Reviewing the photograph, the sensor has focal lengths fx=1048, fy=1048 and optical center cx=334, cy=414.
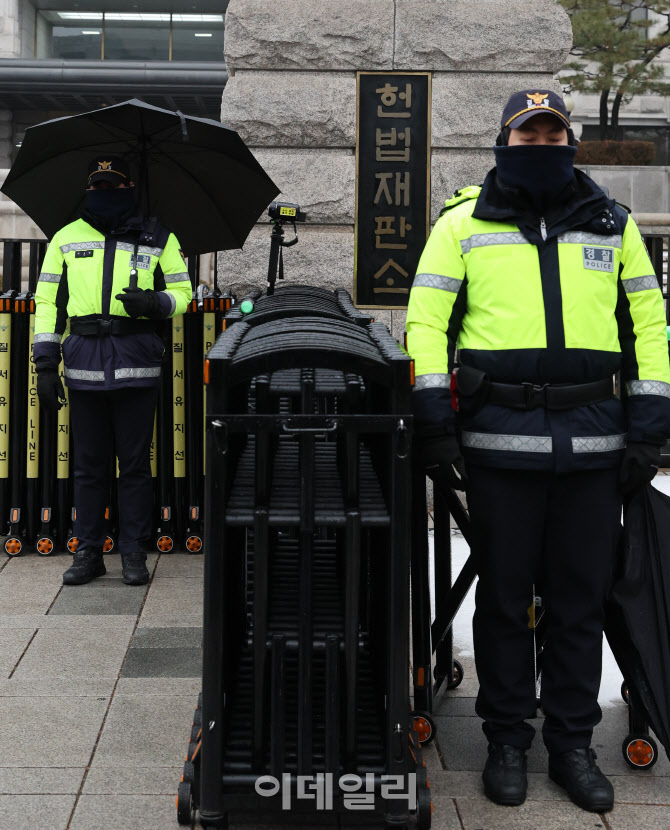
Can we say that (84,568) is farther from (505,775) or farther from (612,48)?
(612,48)

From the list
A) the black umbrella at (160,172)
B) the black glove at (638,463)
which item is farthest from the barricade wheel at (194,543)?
the black glove at (638,463)

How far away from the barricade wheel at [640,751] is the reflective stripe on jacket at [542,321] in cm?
99

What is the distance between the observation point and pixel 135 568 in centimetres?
595

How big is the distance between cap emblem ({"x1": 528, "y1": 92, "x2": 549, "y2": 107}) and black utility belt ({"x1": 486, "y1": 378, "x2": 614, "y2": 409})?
3.03 feet

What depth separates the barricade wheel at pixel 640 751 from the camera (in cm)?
364

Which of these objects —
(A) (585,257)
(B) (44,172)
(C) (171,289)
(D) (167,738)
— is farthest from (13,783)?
(B) (44,172)

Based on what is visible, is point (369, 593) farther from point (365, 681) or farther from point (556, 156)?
point (556, 156)

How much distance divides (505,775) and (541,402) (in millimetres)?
1229

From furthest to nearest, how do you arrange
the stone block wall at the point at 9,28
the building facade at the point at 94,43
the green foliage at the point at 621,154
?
the stone block wall at the point at 9,28, the building facade at the point at 94,43, the green foliage at the point at 621,154

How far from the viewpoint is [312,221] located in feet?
23.9

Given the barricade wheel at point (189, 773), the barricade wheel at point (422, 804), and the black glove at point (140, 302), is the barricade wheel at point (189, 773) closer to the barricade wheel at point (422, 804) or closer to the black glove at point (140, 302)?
the barricade wheel at point (422, 804)

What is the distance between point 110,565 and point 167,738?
2.59 meters

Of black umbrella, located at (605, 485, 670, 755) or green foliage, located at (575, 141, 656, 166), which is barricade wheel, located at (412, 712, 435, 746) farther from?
green foliage, located at (575, 141, 656, 166)

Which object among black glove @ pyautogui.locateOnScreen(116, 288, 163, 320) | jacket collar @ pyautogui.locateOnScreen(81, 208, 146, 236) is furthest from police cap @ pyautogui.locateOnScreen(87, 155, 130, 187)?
black glove @ pyautogui.locateOnScreen(116, 288, 163, 320)
